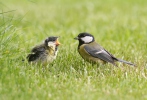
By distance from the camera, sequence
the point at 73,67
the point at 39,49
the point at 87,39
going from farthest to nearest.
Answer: the point at 87,39 → the point at 39,49 → the point at 73,67

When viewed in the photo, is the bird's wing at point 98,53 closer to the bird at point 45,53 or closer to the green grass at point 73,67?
the green grass at point 73,67

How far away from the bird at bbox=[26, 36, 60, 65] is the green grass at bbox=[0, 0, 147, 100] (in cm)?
11

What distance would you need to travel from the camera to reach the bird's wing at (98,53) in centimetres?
712

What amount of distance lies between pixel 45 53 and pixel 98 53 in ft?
2.74

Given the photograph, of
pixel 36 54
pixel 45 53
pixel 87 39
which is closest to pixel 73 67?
pixel 45 53

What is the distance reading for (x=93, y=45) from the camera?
290 inches

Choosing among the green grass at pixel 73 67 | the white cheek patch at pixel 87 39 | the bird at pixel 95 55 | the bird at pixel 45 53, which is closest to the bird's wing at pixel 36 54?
the bird at pixel 45 53

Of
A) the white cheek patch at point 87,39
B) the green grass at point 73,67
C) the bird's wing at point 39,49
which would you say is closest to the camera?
the green grass at point 73,67

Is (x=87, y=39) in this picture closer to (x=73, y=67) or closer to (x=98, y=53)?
(x=98, y=53)

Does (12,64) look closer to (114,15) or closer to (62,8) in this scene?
(114,15)

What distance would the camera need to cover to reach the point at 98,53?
7.19 meters

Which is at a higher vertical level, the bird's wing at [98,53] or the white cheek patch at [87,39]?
the white cheek patch at [87,39]

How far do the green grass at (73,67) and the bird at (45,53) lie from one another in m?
0.11

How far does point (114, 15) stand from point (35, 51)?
598 centimetres
